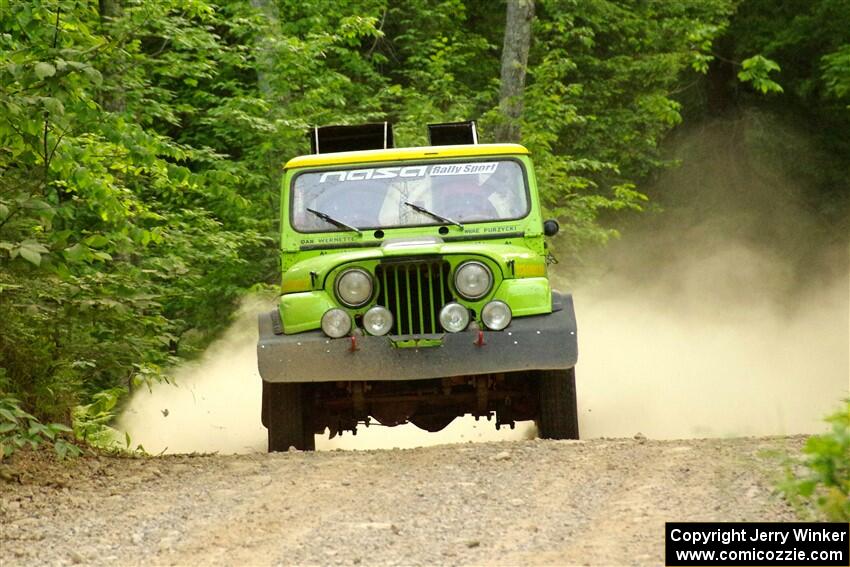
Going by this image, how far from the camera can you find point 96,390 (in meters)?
12.4

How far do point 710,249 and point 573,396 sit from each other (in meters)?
18.1

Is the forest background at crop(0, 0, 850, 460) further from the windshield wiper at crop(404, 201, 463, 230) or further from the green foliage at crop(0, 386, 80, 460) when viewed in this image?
the windshield wiper at crop(404, 201, 463, 230)

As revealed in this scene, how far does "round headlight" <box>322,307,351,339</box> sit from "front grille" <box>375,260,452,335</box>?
308mm

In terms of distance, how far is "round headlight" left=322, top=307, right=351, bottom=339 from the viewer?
31.9ft

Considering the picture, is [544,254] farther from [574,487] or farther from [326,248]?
[574,487]

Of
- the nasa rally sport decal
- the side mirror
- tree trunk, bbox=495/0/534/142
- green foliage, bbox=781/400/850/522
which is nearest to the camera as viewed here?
green foliage, bbox=781/400/850/522

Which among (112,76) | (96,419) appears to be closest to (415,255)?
(96,419)

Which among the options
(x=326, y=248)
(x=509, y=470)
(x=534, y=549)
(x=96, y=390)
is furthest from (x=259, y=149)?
(x=534, y=549)

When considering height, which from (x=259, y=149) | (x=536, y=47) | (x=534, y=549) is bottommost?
(x=534, y=549)

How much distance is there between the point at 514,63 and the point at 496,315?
11.6 metres

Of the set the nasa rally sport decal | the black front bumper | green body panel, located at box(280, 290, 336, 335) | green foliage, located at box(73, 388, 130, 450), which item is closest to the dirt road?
the black front bumper

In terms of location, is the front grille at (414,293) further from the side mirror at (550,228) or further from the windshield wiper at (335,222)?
the side mirror at (550,228)

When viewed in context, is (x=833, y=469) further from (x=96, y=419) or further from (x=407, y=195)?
(x=96, y=419)

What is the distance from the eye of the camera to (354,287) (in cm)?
979
